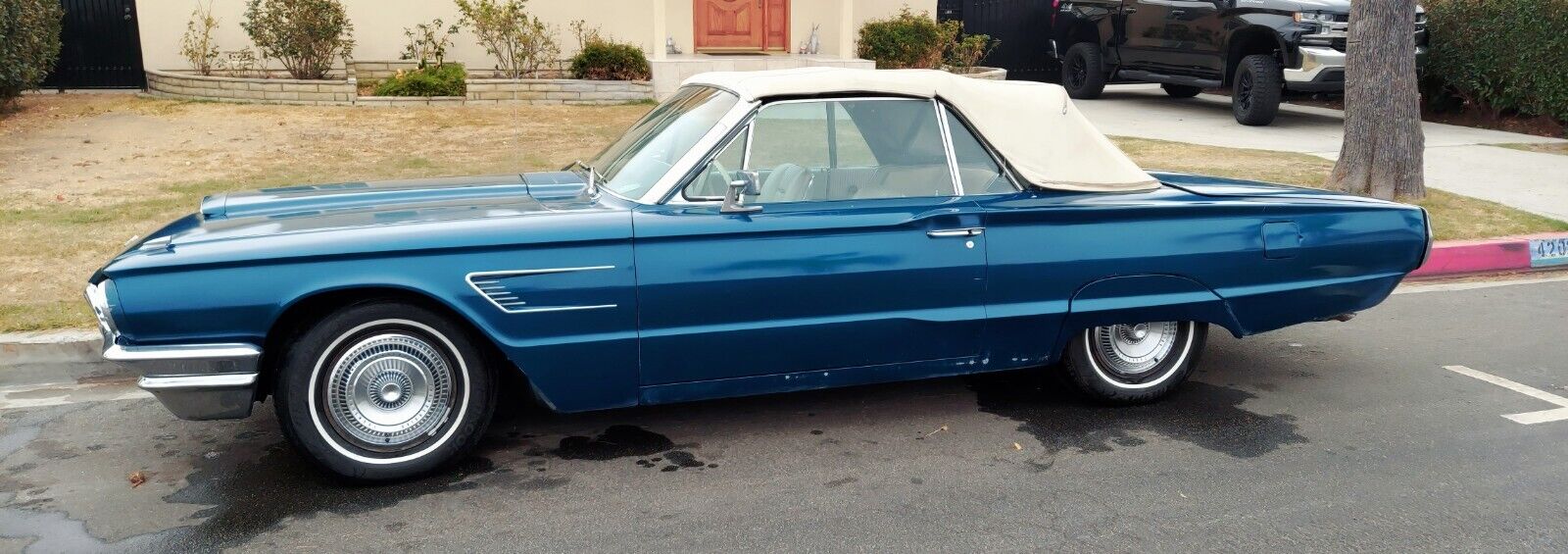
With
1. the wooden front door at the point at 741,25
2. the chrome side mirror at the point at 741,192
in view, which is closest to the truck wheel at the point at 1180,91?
the wooden front door at the point at 741,25

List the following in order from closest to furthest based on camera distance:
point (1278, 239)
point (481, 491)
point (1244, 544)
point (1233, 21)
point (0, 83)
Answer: point (1244, 544) < point (481, 491) < point (1278, 239) < point (0, 83) < point (1233, 21)

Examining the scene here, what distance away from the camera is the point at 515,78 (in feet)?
46.4

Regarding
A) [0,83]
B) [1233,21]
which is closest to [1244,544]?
[1233,21]

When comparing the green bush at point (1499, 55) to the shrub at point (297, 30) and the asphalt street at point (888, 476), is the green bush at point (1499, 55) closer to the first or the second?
the asphalt street at point (888, 476)

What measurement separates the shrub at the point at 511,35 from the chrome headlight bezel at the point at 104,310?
10478 millimetres

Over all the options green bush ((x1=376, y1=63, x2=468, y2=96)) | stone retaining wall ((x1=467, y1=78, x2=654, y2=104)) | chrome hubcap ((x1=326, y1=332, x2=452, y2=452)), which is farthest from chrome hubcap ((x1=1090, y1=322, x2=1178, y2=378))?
green bush ((x1=376, y1=63, x2=468, y2=96))

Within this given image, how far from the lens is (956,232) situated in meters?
4.65

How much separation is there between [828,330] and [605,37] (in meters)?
11.8

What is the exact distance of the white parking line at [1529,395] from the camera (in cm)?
511

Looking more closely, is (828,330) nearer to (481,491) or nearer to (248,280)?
(481,491)

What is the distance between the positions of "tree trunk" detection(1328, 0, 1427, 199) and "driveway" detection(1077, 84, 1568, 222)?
45.0 inches

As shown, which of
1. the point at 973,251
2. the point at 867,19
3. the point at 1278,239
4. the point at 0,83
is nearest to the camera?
the point at 973,251

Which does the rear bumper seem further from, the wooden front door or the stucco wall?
the wooden front door

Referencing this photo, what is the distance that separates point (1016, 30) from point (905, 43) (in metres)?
2.90
